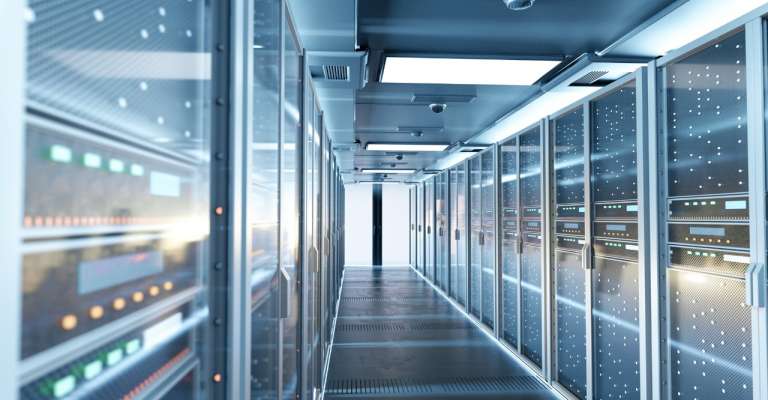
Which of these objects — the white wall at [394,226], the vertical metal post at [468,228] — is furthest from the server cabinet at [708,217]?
the white wall at [394,226]

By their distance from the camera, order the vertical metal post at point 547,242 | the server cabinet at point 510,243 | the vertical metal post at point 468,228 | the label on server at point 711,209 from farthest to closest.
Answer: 1. the vertical metal post at point 468,228
2. the server cabinet at point 510,243
3. the vertical metal post at point 547,242
4. the label on server at point 711,209

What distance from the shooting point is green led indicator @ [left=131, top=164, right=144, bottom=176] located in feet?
2.45

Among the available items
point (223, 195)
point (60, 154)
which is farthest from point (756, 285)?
point (60, 154)

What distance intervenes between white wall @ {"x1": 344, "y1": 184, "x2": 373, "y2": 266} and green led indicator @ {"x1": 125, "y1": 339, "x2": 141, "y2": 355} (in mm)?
14634

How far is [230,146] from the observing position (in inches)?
43.1

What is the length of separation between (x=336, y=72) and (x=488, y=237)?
3.06 metres

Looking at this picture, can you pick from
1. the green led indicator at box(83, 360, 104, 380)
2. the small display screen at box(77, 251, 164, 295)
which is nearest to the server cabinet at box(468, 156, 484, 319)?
the small display screen at box(77, 251, 164, 295)

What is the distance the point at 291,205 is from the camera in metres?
2.09

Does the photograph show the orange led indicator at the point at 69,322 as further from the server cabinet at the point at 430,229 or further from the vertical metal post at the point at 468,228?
the server cabinet at the point at 430,229

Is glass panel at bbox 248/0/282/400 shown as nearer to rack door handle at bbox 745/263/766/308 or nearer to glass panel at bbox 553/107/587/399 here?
rack door handle at bbox 745/263/766/308

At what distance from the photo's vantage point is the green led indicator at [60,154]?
558 millimetres

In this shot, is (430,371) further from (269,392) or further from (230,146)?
(230,146)

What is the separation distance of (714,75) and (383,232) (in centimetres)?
1353

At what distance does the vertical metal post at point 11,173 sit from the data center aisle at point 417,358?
Result: 144 inches
